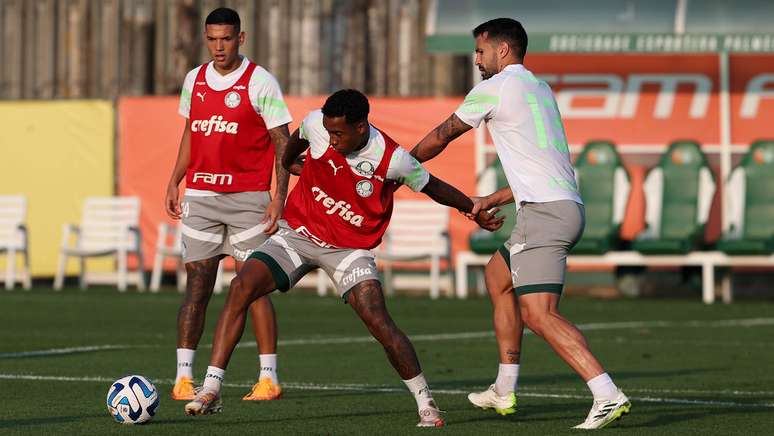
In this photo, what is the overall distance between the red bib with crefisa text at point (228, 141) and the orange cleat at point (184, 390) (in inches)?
47.1

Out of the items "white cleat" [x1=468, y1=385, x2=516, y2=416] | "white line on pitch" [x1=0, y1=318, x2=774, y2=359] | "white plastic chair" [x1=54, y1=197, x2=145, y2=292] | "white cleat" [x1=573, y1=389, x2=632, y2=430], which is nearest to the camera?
"white cleat" [x1=573, y1=389, x2=632, y2=430]

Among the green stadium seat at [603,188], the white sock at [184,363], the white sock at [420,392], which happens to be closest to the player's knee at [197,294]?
the white sock at [184,363]

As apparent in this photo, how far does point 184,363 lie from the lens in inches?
404

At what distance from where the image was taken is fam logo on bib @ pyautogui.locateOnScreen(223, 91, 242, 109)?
408 inches

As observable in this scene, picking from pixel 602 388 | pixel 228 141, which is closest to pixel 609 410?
pixel 602 388

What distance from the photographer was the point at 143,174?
78.7 feet

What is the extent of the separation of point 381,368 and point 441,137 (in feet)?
12.3

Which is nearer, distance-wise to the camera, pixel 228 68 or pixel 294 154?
pixel 294 154

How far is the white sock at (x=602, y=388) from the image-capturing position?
8633mm

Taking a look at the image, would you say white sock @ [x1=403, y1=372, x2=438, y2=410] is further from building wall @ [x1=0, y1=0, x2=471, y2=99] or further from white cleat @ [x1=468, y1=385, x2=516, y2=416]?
building wall @ [x1=0, y1=0, x2=471, y2=99]

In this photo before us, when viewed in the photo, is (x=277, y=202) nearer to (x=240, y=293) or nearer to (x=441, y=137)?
(x=240, y=293)

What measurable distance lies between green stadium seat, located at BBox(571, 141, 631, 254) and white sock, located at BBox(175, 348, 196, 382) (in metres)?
12.0

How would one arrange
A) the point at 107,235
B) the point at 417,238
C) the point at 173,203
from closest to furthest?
the point at 173,203 → the point at 417,238 → the point at 107,235

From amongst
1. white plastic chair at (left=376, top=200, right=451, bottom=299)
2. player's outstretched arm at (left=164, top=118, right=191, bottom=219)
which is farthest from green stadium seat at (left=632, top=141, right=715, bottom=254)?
player's outstretched arm at (left=164, top=118, right=191, bottom=219)
